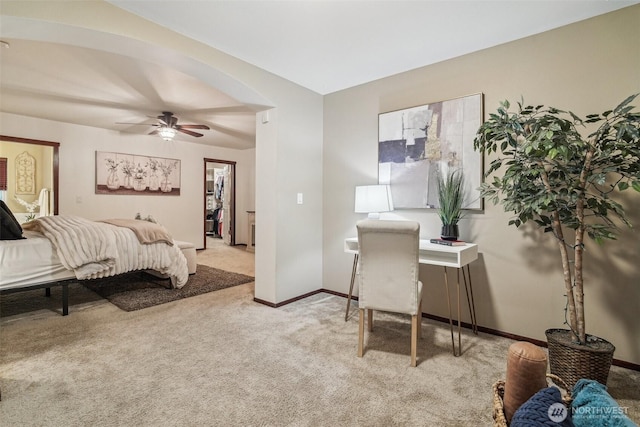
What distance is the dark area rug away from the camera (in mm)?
3348

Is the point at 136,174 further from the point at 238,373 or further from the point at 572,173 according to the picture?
the point at 572,173

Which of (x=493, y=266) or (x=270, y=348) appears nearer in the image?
(x=270, y=348)

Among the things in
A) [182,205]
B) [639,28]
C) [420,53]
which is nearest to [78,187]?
[182,205]

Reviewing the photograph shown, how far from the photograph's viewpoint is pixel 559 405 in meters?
0.78

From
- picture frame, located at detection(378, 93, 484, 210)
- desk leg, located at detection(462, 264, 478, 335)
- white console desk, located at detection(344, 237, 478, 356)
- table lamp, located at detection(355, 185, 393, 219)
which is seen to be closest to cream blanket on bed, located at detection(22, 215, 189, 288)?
table lamp, located at detection(355, 185, 393, 219)

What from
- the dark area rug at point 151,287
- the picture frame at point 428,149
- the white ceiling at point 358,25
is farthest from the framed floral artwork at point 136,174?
the picture frame at point 428,149

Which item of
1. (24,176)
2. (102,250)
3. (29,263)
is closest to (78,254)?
(102,250)

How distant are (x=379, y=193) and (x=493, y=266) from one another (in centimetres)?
114

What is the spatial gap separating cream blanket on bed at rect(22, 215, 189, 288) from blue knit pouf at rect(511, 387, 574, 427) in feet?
11.7

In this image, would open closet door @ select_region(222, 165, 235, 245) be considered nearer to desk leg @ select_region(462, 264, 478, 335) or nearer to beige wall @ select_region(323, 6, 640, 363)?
beige wall @ select_region(323, 6, 640, 363)

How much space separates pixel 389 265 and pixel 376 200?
0.93 m

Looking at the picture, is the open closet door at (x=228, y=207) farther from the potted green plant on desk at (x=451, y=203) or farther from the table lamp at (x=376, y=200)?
the potted green plant on desk at (x=451, y=203)

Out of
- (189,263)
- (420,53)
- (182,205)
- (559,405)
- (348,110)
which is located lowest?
(189,263)

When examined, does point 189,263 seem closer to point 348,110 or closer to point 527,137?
point 348,110
